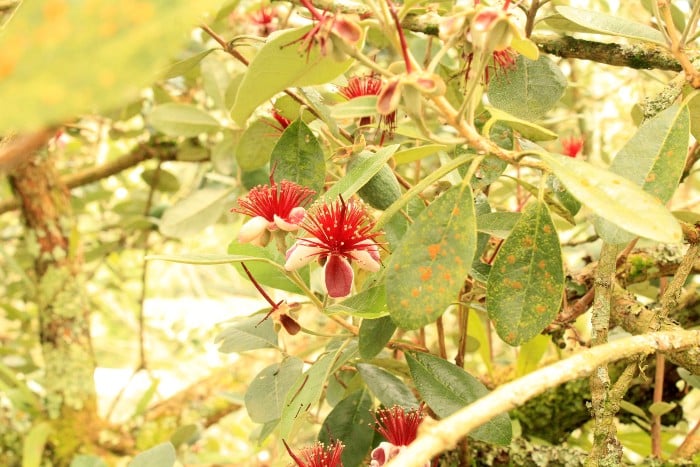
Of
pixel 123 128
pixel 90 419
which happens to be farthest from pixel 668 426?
pixel 123 128

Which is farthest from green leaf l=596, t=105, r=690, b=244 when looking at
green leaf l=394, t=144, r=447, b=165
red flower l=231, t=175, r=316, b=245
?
red flower l=231, t=175, r=316, b=245

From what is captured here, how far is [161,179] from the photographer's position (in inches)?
57.5

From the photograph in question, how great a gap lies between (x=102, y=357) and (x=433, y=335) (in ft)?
3.53

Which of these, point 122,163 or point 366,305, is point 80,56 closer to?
point 366,305

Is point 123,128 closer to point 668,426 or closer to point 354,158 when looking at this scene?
point 354,158

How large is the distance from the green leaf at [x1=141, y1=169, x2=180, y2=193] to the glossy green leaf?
94cm

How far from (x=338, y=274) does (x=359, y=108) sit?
0.14 metres

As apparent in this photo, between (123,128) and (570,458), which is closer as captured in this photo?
(570,458)

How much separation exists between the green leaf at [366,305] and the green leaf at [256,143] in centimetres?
30

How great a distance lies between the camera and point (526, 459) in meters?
0.77

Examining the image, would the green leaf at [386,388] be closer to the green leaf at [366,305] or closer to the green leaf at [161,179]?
the green leaf at [366,305]

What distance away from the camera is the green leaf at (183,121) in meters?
1.01

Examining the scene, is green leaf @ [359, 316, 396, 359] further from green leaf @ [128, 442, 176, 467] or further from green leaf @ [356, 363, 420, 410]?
green leaf @ [128, 442, 176, 467]

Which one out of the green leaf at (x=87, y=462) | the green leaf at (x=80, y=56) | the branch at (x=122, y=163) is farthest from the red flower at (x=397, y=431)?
the branch at (x=122, y=163)
